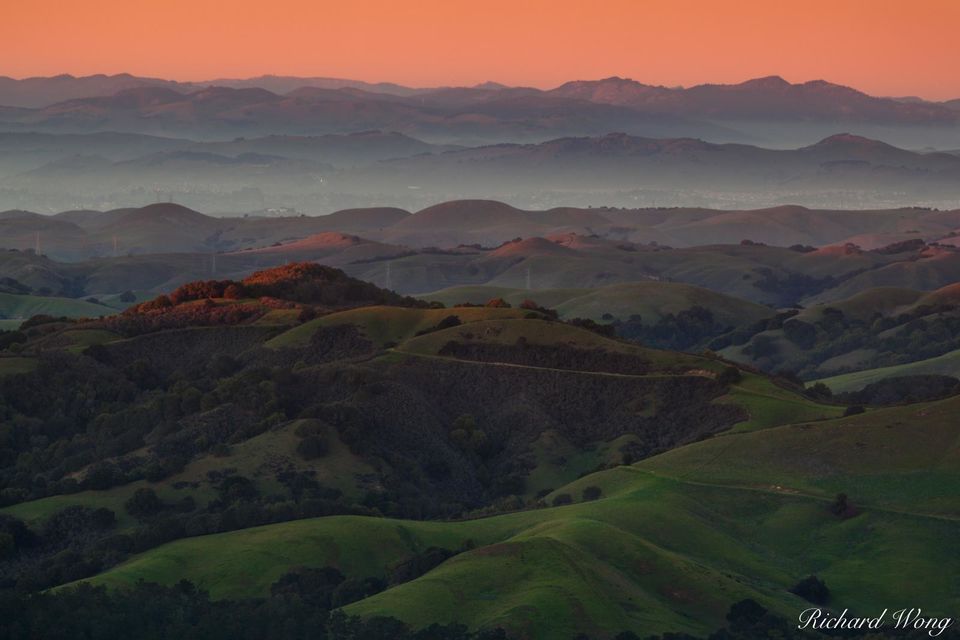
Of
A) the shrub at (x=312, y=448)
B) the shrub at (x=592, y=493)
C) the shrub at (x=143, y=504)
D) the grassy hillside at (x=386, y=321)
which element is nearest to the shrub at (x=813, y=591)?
the shrub at (x=592, y=493)

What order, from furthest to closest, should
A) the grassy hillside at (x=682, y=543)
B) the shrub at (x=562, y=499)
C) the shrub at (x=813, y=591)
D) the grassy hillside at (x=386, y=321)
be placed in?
the grassy hillside at (x=386, y=321) → the shrub at (x=562, y=499) → the shrub at (x=813, y=591) → the grassy hillside at (x=682, y=543)

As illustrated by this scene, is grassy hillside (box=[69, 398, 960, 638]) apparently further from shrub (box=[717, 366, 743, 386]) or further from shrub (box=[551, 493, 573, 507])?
shrub (box=[717, 366, 743, 386])

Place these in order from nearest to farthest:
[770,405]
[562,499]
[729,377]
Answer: [562,499]
[770,405]
[729,377]

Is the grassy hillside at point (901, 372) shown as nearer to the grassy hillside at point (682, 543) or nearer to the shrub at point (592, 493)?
the grassy hillside at point (682, 543)

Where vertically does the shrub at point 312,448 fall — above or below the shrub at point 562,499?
above

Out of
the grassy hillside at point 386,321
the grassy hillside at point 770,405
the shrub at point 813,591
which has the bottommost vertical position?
the shrub at point 813,591

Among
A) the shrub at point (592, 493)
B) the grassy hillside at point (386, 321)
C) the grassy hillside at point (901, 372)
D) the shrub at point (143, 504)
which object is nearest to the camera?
the shrub at point (143, 504)

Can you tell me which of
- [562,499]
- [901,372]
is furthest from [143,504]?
[901,372]

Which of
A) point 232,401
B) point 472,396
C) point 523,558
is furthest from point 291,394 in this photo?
point 523,558

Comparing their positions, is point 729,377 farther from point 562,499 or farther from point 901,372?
point 901,372

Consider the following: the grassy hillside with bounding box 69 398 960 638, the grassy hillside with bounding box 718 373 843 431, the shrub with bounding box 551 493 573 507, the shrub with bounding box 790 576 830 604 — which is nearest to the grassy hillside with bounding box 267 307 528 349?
the grassy hillside with bounding box 718 373 843 431

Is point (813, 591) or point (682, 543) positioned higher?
point (682, 543)
